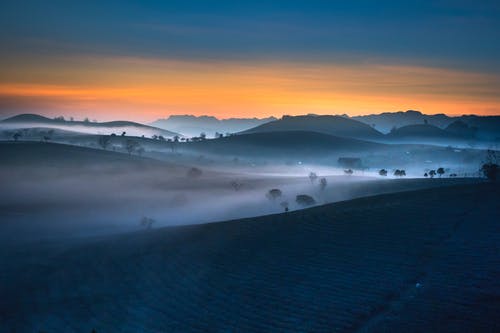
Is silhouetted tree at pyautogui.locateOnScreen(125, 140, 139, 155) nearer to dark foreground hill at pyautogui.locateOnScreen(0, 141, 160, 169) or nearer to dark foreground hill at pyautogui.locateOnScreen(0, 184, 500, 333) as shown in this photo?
dark foreground hill at pyautogui.locateOnScreen(0, 141, 160, 169)

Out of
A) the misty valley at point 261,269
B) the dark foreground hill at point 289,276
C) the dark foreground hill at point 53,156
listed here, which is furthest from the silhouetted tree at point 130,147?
the dark foreground hill at point 289,276

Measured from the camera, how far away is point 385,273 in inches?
816

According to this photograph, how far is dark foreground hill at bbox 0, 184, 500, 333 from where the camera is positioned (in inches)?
690

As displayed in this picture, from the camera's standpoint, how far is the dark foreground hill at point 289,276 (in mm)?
17516

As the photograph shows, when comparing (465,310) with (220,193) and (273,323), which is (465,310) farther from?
(220,193)

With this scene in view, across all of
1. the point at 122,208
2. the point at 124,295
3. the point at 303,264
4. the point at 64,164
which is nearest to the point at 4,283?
the point at 124,295

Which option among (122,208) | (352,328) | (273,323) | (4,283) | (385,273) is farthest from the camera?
(122,208)

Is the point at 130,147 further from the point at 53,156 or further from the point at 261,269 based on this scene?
the point at 261,269

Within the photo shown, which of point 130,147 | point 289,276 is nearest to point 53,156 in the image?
point 130,147

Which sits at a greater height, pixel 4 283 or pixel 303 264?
pixel 303 264

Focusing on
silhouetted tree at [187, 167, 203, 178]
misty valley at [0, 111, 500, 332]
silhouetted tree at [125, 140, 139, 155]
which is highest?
silhouetted tree at [125, 140, 139, 155]

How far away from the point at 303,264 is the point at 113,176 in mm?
75444

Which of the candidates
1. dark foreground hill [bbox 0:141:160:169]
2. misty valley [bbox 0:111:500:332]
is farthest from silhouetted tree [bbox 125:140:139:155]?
misty valley [bbox 0:111:500:332]

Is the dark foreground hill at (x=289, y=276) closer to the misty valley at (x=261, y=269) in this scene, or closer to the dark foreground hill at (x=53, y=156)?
the misty valley at (x=261, y=269)
